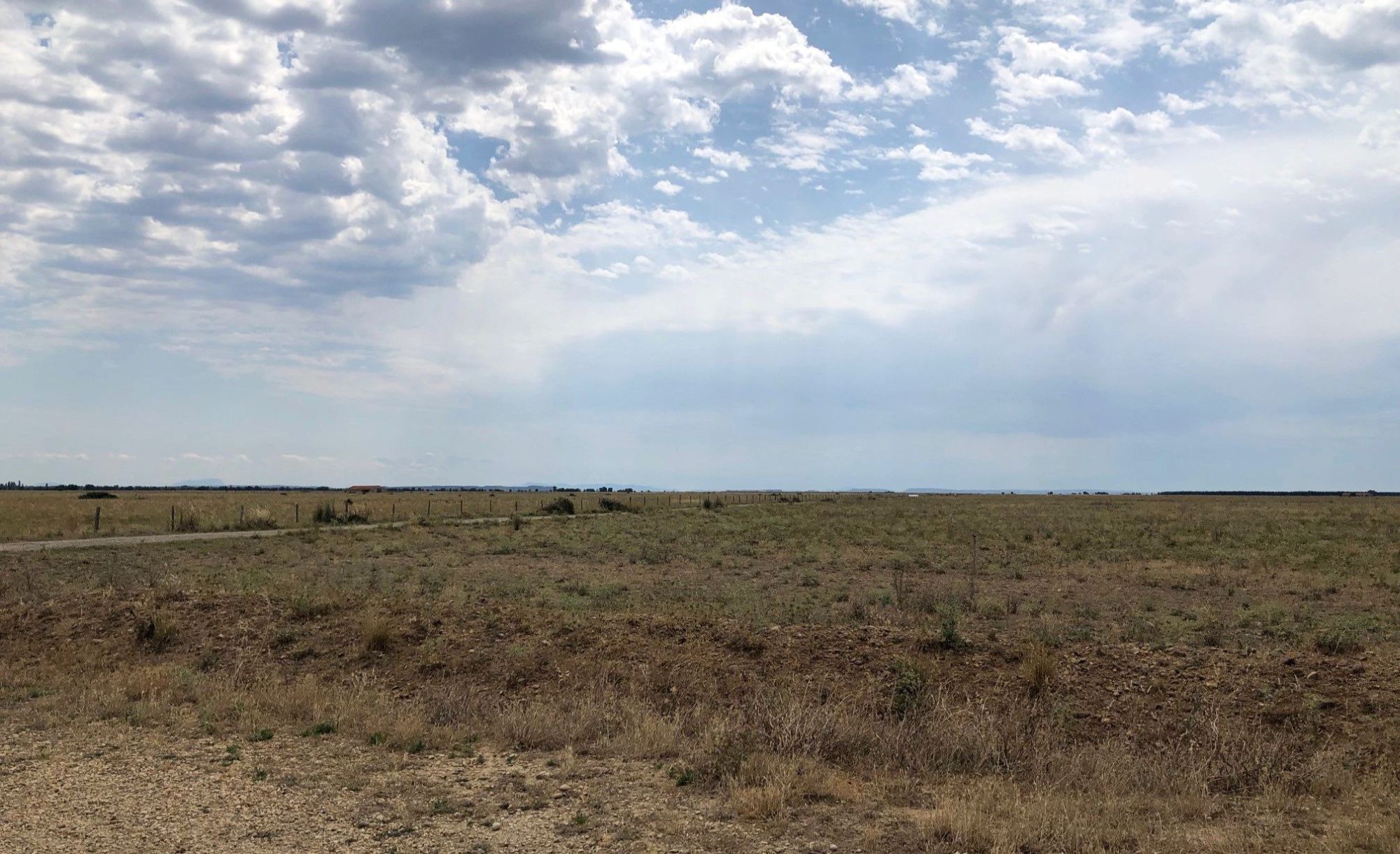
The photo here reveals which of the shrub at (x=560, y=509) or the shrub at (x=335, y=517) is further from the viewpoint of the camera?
the shrub at (x=560, y=509)

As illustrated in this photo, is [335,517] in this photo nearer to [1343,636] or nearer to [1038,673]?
[1038,673]

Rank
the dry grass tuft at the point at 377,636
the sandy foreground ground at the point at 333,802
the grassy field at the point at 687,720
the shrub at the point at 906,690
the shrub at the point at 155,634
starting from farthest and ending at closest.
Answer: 1. the shrub at the point at 155,634
2. the dry grass tuft at the point at 377,636
3. the shrub at the point at 906,690
4. the grassy field at the point at 687,720
5. the sandy foreground ground at the point at 333,802

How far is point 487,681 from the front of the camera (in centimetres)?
1167

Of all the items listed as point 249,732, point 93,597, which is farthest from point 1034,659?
point 93,597

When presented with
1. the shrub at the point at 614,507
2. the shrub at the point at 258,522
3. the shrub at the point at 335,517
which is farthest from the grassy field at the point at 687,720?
the shrub at the point at 614,507

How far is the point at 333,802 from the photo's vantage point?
23.9 ft

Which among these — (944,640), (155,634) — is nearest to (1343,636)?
(944,640)

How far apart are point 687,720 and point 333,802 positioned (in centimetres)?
370

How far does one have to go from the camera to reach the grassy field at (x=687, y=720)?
6793 mm

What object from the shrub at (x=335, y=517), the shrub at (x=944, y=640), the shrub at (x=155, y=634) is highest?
the shrub at (x=944, y=640)

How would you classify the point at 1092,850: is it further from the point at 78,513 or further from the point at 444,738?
the point at 78,513

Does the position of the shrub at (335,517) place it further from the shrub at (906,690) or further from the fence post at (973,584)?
the shrub at (906,690)

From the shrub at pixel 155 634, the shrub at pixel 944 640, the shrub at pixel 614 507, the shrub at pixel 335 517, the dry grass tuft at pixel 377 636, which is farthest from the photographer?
the shrub at pixel 614 507

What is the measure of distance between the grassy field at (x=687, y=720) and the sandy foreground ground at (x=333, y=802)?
0.12 ft
